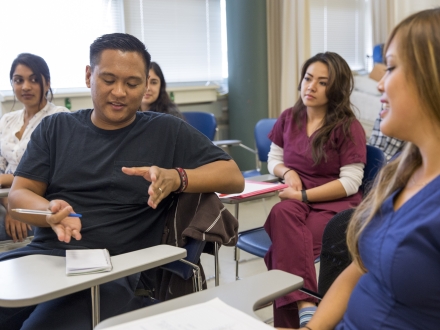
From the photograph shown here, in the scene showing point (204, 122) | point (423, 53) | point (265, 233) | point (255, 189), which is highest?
point (423, 53)

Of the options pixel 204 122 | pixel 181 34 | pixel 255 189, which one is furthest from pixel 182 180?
pixel 181 34

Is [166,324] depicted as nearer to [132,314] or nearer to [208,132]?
[132,314]

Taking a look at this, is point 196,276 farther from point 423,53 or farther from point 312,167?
point 312,167

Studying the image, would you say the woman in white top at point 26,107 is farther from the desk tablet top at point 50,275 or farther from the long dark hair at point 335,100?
the desk tablet top at point 50,275

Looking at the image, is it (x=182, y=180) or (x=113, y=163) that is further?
(x=113, y=163)

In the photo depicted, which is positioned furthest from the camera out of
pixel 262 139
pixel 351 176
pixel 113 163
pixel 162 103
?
pixel 262 139

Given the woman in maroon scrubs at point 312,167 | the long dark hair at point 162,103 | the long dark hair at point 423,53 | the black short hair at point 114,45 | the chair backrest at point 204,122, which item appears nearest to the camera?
the long dark hair at point 423,53

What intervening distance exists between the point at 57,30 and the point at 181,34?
46.7 inches

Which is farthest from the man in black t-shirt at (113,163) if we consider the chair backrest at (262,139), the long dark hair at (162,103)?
the chair backrest at (262,139)

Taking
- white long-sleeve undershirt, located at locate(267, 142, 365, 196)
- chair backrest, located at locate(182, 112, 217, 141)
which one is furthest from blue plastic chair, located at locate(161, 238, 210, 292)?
chair backrest, located at locate(182, 112, 217, 141)

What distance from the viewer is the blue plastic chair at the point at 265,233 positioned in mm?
2240

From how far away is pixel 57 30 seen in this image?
13.3ft

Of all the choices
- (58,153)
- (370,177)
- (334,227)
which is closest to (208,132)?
(370,177)

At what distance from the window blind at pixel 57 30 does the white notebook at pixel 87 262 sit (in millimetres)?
2791
